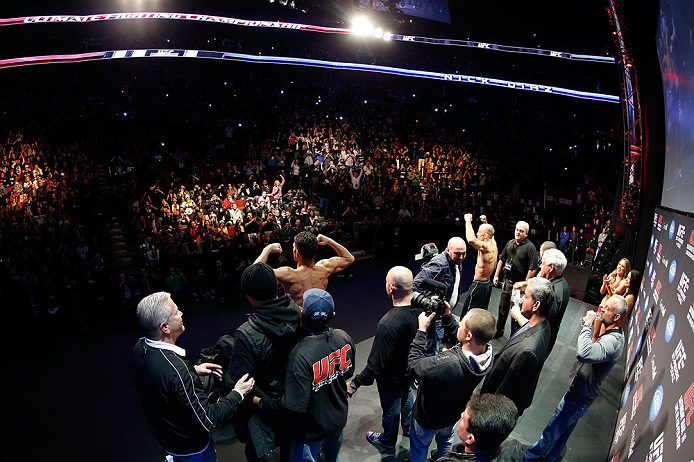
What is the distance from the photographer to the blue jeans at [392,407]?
11.9 ft

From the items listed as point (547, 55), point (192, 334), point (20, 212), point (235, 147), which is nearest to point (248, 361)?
point (192, 334)

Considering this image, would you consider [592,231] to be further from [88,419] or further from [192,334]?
[88,419]

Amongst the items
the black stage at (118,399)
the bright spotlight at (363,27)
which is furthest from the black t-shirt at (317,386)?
the bright spotlight at (363,27)

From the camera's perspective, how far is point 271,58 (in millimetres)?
17484

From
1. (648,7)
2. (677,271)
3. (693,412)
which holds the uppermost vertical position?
(648,7)

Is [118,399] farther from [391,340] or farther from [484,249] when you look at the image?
[484,249]

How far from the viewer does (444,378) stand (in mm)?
2822

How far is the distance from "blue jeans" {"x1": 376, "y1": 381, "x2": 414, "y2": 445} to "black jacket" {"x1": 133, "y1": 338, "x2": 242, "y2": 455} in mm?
1372

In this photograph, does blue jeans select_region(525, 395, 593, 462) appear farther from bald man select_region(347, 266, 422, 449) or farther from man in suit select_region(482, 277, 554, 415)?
bald man select_region(347, 266, 422, 449)

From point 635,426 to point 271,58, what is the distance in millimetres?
17329

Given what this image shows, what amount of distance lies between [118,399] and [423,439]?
3.66m

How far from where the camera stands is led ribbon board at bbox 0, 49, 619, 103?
554 inches

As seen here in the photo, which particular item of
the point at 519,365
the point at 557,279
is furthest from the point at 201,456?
the point at 557,279

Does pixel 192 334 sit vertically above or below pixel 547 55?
below
